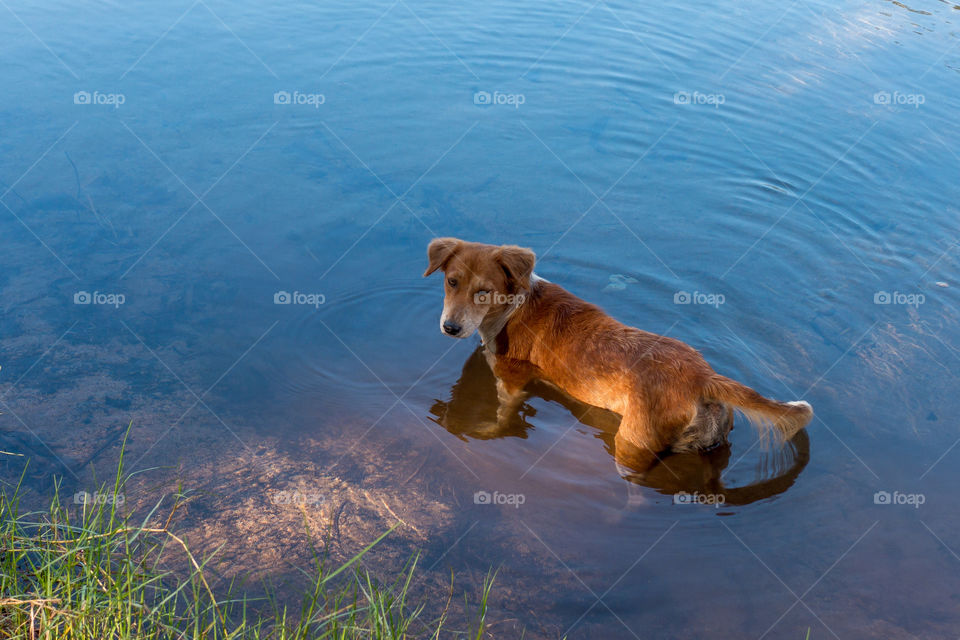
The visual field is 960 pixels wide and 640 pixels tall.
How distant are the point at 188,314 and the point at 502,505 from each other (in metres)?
3.65

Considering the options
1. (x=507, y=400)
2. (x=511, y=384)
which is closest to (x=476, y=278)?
(x=511, y=384)

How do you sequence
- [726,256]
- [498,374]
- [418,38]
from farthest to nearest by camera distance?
[418,38] → [726,256] → [498,374]

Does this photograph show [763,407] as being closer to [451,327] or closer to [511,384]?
[511,384]

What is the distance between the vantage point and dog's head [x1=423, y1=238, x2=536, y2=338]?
5980mm

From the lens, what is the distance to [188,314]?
692cm

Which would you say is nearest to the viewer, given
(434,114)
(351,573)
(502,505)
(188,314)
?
(351,573)

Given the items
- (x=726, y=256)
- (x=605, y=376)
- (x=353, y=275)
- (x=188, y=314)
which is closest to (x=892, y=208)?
(x=726, y=256)

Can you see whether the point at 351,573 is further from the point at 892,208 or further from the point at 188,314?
the point at 892,208

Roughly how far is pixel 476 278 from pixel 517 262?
371 millimetres

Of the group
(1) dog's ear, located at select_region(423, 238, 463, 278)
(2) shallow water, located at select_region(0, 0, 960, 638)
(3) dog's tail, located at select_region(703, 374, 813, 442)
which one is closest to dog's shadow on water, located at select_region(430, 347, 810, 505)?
(2) shallow water, located at select_region(0, 0, 960, 638)

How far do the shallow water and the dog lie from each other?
0.39 m

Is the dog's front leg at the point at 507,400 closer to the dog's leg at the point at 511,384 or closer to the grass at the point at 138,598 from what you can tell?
the dog's leg at the point at 511,384

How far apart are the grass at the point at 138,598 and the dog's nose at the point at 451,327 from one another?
1.95 metres

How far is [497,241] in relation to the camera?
8.30m
